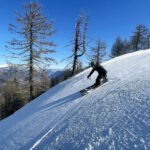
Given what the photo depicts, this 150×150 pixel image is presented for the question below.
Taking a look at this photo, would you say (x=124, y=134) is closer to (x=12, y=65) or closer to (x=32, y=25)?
(x=12, y=65)

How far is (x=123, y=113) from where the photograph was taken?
2.49 m

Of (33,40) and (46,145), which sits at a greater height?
(33,40)

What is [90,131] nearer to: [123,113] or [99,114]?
[99,114]

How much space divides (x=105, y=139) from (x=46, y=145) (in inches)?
64.3

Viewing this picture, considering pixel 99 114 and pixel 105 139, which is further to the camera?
pixel 99 114

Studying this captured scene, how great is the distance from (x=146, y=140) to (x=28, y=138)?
3320 mm

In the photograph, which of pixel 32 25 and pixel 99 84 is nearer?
pixel 99 84

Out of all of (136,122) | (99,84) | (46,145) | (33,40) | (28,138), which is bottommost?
(28,138)

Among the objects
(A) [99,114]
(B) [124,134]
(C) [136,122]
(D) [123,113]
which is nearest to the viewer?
(B) [124,134]

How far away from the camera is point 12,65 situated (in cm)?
861

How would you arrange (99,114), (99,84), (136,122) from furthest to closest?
(99,84) < (99,114) < (136,122)

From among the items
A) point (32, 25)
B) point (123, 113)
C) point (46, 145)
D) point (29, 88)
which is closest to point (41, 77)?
point (29, 88)

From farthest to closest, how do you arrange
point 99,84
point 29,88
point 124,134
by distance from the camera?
→ point 29,88, point 99,84, point 124,134

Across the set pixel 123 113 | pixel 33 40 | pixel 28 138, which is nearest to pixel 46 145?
pixel 28 138
